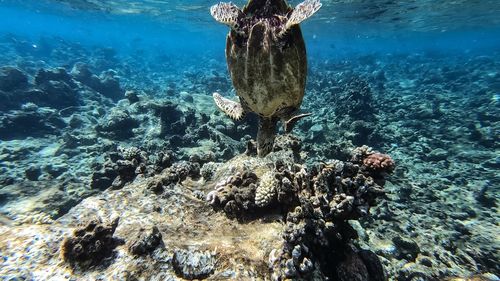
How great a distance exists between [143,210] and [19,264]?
173 centimetres

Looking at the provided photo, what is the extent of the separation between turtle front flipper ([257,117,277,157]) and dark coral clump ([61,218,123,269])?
320cm

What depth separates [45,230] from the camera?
4.27 m

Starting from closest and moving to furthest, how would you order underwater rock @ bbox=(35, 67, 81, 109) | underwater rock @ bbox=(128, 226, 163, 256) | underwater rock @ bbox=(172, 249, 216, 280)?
underwater rock @ bbox=(172, 249, 216, 280) < underwater rock @ bbox=(128, 226, 163, 256) < underwater rock @ bbox=(35, 67, 81, 109)

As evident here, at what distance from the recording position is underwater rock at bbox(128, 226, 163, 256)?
3709mm

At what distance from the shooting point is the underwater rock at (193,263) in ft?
11.3

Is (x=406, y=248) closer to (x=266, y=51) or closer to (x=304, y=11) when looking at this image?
(x=266, y=51)

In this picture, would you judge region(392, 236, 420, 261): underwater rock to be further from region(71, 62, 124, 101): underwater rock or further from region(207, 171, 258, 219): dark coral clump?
region(71, 62, 124, 101): underwater rock

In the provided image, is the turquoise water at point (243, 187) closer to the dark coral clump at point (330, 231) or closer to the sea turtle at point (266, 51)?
the dark coral clump at point (330, 231)

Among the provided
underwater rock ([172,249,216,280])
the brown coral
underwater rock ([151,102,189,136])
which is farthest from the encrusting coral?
underwater rock ([151,102,189,136])

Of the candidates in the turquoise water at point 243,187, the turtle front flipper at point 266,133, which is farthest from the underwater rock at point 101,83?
the turtle front flipper at point 266,133

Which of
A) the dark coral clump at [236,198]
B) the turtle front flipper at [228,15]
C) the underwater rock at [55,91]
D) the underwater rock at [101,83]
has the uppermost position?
the underwater rock at [101,83]

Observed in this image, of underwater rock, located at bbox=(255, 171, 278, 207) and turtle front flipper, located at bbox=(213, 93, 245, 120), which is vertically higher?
turtle front flipper, located at bbox=(213, 93, 245, 120)

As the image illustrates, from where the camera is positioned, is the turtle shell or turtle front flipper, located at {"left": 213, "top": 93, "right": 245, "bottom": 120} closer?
the turtle shell

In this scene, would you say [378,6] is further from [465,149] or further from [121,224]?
A: [121,224]
